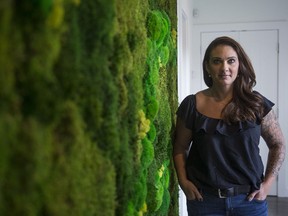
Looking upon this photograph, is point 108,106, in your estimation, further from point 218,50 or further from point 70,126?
point 218,50

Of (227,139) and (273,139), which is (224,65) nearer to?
(227,139)

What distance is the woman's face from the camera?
59.1 inches

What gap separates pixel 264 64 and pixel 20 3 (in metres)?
3.79

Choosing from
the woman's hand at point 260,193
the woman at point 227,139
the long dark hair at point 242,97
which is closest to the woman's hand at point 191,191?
the woman at point 227,139

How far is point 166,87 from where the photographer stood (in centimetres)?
169

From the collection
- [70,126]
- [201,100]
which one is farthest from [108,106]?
[201,100]

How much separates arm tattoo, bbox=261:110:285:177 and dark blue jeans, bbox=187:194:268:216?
0.19 meters

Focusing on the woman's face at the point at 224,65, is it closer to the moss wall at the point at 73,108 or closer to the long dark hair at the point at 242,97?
the long dark hair at the point at 242,97

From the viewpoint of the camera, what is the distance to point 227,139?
1465 mm

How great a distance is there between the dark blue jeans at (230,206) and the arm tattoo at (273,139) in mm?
185

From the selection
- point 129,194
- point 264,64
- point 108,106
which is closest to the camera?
point 108,106

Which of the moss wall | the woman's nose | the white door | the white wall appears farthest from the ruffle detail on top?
the white wall

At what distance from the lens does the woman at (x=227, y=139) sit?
147 centimetres

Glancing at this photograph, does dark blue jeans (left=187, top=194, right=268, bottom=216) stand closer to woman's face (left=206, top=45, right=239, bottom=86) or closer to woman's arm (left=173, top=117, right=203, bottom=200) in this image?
woman's arm (left=173, top=117, right=203, bottom=200)
